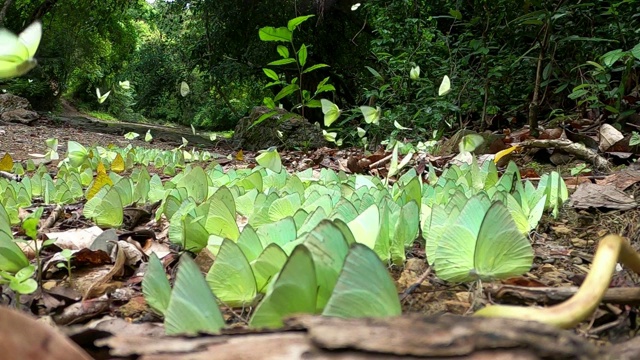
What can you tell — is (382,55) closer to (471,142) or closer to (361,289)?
(471,142)

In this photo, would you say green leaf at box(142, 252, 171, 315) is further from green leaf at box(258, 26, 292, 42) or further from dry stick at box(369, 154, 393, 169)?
dry stick at box(369, 154, 393, 169)

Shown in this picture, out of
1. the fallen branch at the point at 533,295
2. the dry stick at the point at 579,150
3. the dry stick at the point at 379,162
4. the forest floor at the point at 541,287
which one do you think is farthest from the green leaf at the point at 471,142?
the fallen branch at the point at 533,295

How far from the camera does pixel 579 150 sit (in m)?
2.17

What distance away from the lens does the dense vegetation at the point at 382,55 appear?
356 cm

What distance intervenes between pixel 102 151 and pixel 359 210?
11.0ft

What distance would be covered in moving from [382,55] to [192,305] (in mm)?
5048

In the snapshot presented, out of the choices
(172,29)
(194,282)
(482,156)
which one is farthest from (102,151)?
(172,29)

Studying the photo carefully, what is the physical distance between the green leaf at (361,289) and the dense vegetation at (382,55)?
7.74ft

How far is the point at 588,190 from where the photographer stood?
1.40 metres

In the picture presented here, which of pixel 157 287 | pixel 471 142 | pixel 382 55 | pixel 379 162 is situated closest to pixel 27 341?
pixel 157 287

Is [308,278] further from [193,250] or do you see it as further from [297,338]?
[193,250]

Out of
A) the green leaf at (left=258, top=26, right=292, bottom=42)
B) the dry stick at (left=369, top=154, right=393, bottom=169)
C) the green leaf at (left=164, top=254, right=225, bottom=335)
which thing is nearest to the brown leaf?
the green leaf at (left=164, top=254, right=225, bottom=335)

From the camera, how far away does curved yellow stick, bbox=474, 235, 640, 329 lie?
411 millimetres

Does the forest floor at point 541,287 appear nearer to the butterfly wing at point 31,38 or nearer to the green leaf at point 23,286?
the green leaf at point 23,286
